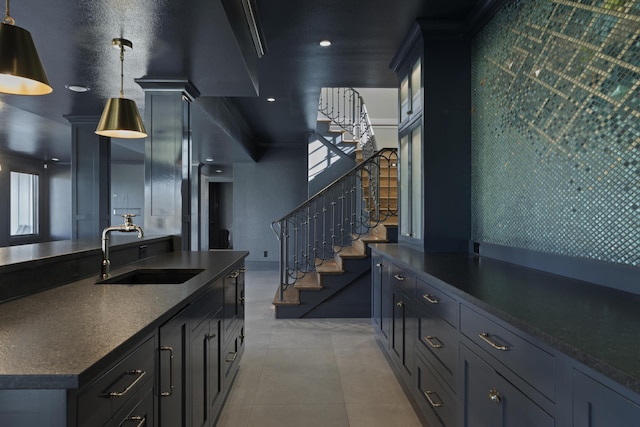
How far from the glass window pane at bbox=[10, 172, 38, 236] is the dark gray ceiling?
6155mm

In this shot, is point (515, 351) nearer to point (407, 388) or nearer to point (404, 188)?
point (407, 388)

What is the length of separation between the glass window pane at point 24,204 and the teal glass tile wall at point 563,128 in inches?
452

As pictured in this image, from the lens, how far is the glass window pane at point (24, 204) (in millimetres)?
10242

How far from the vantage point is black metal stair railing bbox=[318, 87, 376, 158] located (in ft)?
25.7

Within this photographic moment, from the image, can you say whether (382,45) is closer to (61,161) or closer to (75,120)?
(75,120)

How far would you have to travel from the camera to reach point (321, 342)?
4055 millimetres

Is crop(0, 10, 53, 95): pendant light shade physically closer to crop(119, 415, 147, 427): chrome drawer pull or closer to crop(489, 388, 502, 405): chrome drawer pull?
crop(119, 415, 147, 427): chrome drawer pull

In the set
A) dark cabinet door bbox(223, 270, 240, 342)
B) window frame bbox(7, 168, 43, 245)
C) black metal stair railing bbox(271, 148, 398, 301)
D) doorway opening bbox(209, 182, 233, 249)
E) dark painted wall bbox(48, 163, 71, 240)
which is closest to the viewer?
dark cabinet door bbox(223, 270, 240, 342)

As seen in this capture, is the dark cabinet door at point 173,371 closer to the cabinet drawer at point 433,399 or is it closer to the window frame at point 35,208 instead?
the cabinet drawer at point 433,399

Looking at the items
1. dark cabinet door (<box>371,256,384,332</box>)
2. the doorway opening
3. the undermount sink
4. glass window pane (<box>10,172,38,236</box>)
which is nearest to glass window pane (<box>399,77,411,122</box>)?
dark cabinet door (<box>371,256,384,332</box>)

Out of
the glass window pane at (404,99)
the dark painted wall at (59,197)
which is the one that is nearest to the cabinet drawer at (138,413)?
the glass window pane at (404,99)

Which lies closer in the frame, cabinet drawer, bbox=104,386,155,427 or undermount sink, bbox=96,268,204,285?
cabinet drawer, bbox=104,386,155,427

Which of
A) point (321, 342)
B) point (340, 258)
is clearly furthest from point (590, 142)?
point (340, 258)

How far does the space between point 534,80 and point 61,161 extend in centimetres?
1192
